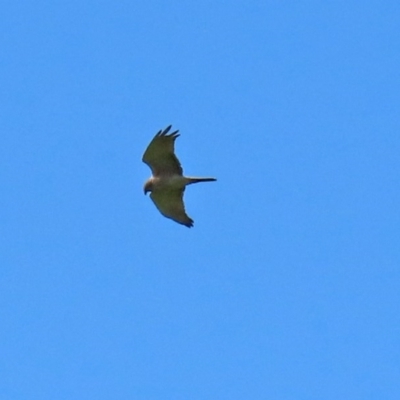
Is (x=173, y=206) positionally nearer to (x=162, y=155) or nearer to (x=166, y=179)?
(x=166, y=179)

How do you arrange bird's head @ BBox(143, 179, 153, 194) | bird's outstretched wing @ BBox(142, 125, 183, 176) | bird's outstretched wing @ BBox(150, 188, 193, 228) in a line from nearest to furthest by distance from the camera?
1. bird's outstretched wing @ BBox(142, 125, 183, 176)
2. bird's head @ BBox(143, 179, 153, 194)
3. bird's outstretched wing @ BBox(150, 188, 193, 228)

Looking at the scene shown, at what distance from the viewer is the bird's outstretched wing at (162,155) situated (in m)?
39.2

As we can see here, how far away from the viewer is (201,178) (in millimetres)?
40188

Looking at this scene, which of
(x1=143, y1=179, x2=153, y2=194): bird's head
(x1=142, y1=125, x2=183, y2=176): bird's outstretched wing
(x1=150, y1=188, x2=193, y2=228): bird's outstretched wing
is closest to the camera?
(x1=142, y1=125, x2=183, y2=176): bird's outstretched wing

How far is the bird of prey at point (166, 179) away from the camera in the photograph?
39.4 metres

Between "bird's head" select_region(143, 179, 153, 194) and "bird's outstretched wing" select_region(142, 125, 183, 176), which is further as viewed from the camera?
"bird's head" select_region(143, 179, 153, 194)

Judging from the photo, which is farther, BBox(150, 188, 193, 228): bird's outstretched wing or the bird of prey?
BBox(150, 188, 193, 228): bird's outstretched wing

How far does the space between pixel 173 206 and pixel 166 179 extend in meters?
1.17

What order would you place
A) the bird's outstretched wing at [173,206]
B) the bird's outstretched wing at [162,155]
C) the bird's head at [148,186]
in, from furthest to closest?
1. the bird's outstretched wing at [173,206]
2. the bird's head at [148,186]
3. the bird's outstretched wing at [162,155]

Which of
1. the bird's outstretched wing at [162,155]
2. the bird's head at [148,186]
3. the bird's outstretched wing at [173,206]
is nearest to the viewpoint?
the bird's outstretched wing at [162,155]

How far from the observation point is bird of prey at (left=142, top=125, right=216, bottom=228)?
3938 cm

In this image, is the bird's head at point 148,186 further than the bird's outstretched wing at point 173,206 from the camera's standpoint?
No

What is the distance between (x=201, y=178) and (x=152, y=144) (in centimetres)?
160

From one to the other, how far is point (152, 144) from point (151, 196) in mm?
2200
